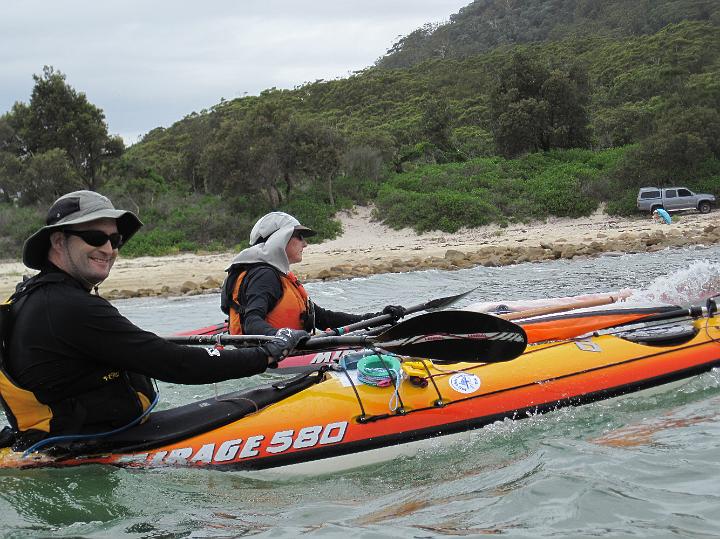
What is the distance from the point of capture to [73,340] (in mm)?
3182

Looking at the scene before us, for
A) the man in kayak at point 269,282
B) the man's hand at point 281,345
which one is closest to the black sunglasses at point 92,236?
the man's hand at point 281,345

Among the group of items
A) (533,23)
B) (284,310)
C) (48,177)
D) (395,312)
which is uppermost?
(533,23)

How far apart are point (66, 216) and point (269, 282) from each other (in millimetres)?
2090

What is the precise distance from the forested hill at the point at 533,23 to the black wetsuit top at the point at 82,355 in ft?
154

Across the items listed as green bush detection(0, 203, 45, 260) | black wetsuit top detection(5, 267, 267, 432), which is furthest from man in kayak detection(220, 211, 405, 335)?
green bush detection(0, 203, 45, 260)

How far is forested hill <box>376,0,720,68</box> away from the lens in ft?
172

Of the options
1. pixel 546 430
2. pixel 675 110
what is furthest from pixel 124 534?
pixel 675 110

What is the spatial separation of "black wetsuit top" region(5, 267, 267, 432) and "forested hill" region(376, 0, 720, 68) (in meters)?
47.0

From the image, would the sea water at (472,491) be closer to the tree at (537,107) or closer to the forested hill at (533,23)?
the tree at (537,107)

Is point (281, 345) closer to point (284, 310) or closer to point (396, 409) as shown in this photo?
point (396, 409)

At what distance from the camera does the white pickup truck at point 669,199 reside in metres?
20.5

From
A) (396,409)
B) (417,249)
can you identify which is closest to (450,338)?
(396,409)

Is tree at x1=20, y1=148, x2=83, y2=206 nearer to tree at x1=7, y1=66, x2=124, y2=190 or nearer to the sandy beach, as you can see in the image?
tree at x1=7, y1=66, x2=124, y2=190

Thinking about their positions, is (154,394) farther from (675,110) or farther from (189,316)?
(675,110)
